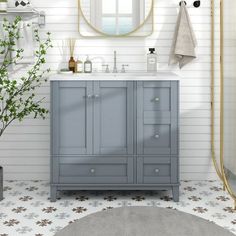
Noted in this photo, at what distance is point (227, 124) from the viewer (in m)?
3.85

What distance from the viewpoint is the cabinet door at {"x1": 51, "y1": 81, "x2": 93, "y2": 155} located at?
155 inches

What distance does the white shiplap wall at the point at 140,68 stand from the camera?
4.50 meters

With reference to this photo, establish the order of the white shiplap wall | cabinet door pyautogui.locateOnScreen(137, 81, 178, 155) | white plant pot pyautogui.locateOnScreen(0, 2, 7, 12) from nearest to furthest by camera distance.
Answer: cabinet door pyautogui.locateOnScreen(137, 81, 178, 155), white plant pot pyautogui.locateOnScreen(0, 2, 7, 12), the white shiplap wall


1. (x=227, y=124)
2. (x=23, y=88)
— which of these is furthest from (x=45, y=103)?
(x=227, y=124)

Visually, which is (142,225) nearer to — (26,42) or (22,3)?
(26,42)

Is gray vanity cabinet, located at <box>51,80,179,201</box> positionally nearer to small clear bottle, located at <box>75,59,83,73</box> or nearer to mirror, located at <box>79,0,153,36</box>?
small clear bottle, located at <box>75,59,83,73</box>

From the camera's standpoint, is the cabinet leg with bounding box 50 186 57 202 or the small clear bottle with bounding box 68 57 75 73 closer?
the cabinet leg with bounding box 50 186 57 202

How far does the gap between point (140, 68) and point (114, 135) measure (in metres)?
0.85

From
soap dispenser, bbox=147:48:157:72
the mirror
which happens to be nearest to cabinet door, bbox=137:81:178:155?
soap dispenser, bbox=147:48:157:72

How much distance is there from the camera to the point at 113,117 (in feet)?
13.0

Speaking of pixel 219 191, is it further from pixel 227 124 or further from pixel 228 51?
pixel 228 51

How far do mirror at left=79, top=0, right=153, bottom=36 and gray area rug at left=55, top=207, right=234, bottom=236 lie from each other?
2239 mm

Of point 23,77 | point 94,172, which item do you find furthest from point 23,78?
point 94,172

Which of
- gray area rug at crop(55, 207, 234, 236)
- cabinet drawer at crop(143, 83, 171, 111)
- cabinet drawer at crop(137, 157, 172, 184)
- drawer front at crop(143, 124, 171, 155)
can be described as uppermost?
cabinet drawer at crop(143, 83, 171, 111)
